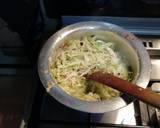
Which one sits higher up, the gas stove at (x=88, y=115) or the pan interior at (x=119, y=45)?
the pan interior at (x=119, y=45)

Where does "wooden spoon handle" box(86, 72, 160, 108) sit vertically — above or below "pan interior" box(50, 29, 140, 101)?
below

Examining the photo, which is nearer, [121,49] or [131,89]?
[131,89]

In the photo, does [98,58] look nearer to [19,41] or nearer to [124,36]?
[124,36]

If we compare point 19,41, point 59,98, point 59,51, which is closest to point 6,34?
point 19,41

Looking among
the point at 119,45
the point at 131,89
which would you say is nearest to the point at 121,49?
the point at 119,45

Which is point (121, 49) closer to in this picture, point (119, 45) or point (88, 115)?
point (119, 45)
